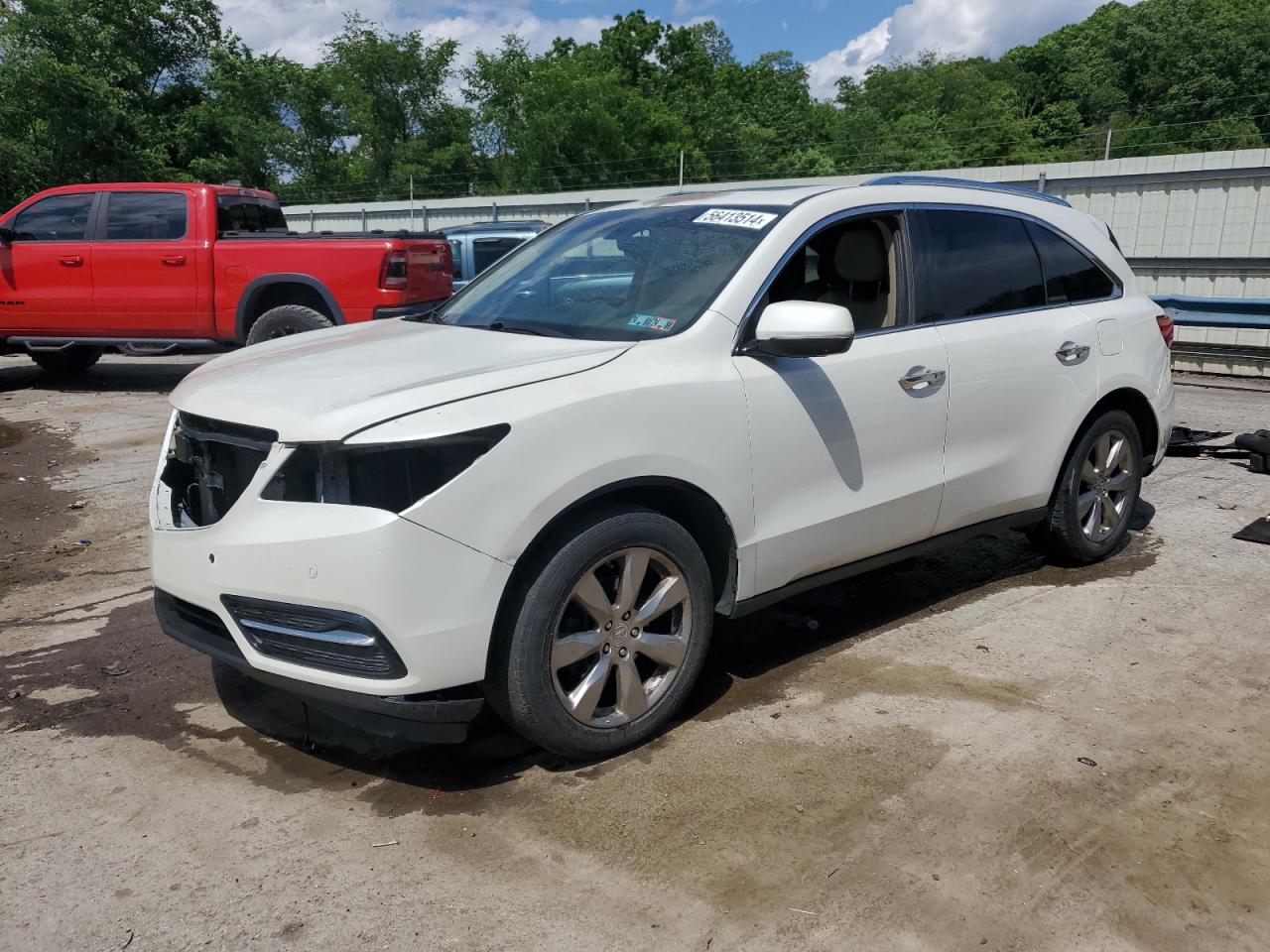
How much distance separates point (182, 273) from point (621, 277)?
26.4 ft

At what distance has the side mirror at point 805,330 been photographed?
3.46m

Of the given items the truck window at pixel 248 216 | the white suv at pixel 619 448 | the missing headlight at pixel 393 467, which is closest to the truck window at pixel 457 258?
the truck window at pixel 248 216

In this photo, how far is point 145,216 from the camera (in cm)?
1085

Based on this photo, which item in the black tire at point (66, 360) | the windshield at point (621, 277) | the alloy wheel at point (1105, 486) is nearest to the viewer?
the windshield at point (621, 277)

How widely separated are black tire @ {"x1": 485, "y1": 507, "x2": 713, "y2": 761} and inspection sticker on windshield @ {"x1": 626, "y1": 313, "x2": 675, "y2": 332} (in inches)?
26.3

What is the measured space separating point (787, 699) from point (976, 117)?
58095mm

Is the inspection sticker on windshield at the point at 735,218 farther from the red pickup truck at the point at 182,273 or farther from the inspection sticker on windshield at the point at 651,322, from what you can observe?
the red pickup truck at the point at 182,273

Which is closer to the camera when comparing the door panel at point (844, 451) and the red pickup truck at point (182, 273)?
the door panel at point (844, 451)

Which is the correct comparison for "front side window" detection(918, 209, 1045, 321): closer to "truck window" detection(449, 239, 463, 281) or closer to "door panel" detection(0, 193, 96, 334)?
"truck window" detection(449, 239, 463, 281)

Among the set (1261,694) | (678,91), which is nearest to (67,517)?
(1261,694)

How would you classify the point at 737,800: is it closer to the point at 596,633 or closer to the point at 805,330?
the point at 596,633

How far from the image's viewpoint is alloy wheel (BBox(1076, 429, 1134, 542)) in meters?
5.16

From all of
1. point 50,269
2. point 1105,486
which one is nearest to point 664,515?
point 1105,486

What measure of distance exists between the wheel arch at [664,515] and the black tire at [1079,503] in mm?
2170
